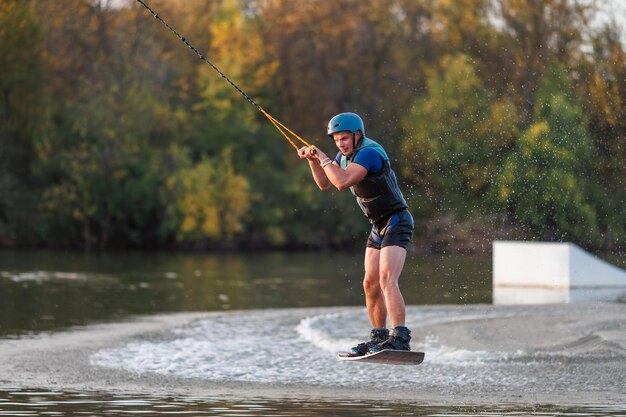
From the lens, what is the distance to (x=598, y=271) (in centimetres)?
2811

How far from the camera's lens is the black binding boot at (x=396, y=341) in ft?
39.8

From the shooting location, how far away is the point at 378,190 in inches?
481

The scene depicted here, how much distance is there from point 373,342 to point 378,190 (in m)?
1.40

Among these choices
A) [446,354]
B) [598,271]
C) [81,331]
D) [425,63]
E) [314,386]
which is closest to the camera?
[314,386]

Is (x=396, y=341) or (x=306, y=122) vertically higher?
(x=306, y=122)

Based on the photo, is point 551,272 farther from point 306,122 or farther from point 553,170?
point 306,122

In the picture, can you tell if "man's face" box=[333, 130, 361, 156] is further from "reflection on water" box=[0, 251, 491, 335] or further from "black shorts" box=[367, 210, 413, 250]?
"reflection on water" box=[0, 251, 491, 335]

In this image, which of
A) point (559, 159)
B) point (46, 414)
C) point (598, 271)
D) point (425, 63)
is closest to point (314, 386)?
point (46, 414)

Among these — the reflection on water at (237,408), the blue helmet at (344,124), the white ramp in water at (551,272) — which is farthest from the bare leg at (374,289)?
the white ramp in water at (551,272)

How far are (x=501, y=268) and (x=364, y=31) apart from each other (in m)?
34.3

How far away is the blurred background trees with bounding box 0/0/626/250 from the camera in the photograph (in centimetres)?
4991

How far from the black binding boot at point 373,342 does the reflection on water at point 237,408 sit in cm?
55

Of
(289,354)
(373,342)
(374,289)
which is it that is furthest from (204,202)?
(373,342)

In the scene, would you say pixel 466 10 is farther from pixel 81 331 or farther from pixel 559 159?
pixel 81 331
